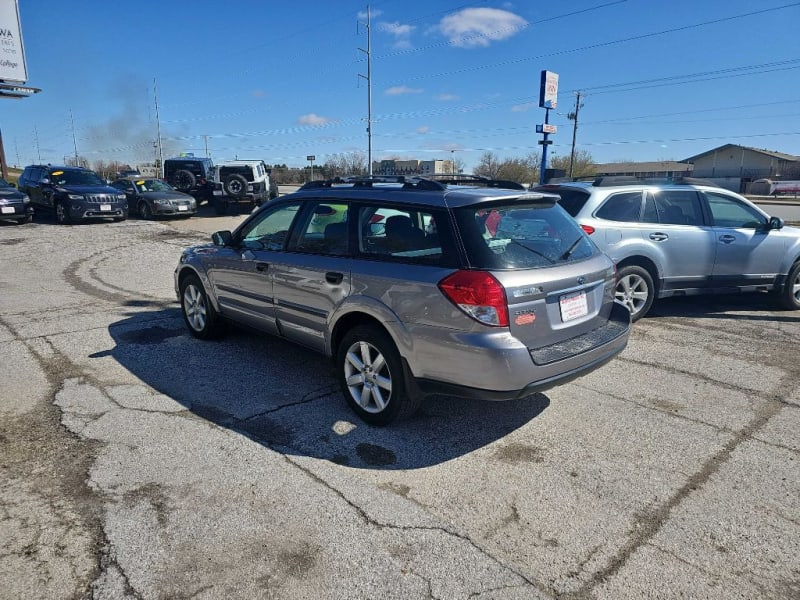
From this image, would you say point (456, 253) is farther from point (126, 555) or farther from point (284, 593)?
point (126, 555)

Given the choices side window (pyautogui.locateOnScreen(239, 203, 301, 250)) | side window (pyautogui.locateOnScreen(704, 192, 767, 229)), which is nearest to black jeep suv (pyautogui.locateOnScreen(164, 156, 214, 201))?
side window (pyautogui.locateOnScreen(239, 203, 301, 250))

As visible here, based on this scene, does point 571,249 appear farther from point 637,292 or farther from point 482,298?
point 637,292

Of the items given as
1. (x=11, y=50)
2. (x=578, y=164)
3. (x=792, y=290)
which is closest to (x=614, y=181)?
(x=792, y=290)

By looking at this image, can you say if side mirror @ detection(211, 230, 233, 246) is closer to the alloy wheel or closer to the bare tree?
the alloy wheel

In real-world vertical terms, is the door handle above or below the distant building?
below

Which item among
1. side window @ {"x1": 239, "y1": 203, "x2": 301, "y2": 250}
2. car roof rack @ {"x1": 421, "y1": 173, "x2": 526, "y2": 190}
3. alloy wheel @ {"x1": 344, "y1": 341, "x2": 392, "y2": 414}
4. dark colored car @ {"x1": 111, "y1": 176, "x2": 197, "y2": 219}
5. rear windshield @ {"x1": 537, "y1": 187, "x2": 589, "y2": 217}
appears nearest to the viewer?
alloy wheel @ {"x1": 344, "y1": 341, "x2": 392, "y2": 414}

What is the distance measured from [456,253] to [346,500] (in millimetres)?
1573

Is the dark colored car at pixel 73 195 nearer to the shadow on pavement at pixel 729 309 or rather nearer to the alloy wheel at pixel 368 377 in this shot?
the alloy wheel at pixel 368 377

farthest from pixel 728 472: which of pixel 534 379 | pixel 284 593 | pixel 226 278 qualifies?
pixel 226 278

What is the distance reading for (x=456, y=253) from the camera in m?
3.35

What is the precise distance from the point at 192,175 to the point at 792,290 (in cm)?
2312

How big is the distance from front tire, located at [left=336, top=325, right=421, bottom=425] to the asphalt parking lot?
150mm

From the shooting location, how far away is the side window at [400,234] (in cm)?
351

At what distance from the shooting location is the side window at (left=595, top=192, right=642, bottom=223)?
6.30 m
